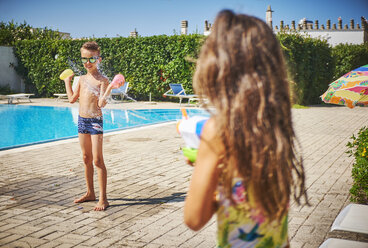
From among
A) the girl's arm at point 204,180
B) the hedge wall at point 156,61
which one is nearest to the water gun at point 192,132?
the girl's arm at point 204,180

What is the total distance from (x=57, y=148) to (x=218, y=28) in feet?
26.3

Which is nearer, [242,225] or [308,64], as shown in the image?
[242,225]

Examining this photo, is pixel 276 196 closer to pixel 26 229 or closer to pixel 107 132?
pixel 26 229

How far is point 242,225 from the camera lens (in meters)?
1.47

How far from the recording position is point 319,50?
20484 mm

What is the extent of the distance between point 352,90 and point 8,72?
81.7 ft

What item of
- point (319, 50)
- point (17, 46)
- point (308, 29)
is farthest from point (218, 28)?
point (308, 29)

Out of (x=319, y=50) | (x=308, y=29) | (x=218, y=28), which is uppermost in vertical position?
(x=308, y=29)

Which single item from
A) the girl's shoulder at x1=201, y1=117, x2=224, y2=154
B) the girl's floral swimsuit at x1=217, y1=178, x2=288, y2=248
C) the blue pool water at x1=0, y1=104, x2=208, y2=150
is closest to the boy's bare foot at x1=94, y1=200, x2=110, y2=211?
the girl's floral swimsuit at x1=217, y1=178, x2=288, y2=248

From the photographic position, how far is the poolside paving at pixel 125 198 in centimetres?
389

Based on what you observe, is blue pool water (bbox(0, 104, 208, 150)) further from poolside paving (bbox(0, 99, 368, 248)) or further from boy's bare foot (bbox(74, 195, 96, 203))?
boy's bare foot (bbox(74, 195, 96, 203))

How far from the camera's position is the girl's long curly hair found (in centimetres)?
130

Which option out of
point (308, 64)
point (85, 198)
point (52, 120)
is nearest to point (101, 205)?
point (85, 198)

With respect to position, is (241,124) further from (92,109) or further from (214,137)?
(92,109)
